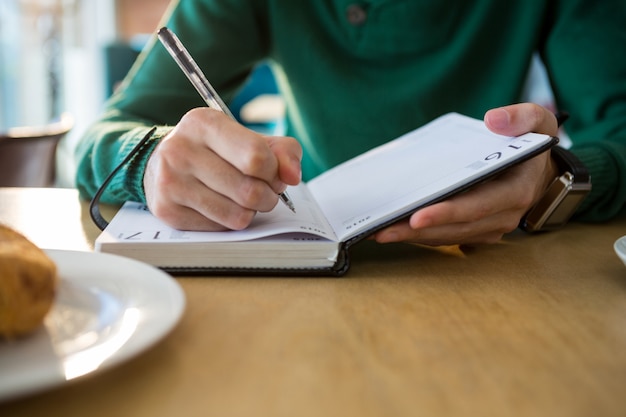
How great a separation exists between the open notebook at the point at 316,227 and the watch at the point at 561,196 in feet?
0.45

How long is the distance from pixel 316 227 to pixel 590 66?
0.73 m

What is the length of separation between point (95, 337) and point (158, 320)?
37 millimetres

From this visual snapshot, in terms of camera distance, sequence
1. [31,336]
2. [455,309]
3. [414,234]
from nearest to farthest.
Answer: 1. [31,336]
2. [455,309]
3. [414,234]

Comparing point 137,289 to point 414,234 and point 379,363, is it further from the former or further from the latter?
point 414,234

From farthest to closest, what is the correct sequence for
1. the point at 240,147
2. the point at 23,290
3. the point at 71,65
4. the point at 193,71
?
the point at 71,65
the point at 193,71
the point at 240,147
the point at 23,290

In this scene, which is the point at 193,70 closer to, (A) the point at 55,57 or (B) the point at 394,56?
(B) the point at 394,56

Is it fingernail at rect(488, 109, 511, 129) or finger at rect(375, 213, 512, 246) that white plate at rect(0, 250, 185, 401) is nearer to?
finger at rect(375, 213, 512, 246)

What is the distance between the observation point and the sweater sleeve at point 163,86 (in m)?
0.79

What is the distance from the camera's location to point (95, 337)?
0.38 meters

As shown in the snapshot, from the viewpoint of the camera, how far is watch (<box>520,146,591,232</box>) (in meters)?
0.76

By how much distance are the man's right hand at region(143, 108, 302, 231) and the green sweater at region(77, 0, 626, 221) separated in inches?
19.5

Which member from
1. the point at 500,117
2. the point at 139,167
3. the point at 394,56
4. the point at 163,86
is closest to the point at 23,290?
the point at 139,167

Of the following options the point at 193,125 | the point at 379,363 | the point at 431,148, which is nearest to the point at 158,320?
the point at 379,363

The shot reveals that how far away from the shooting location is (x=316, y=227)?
607mm
